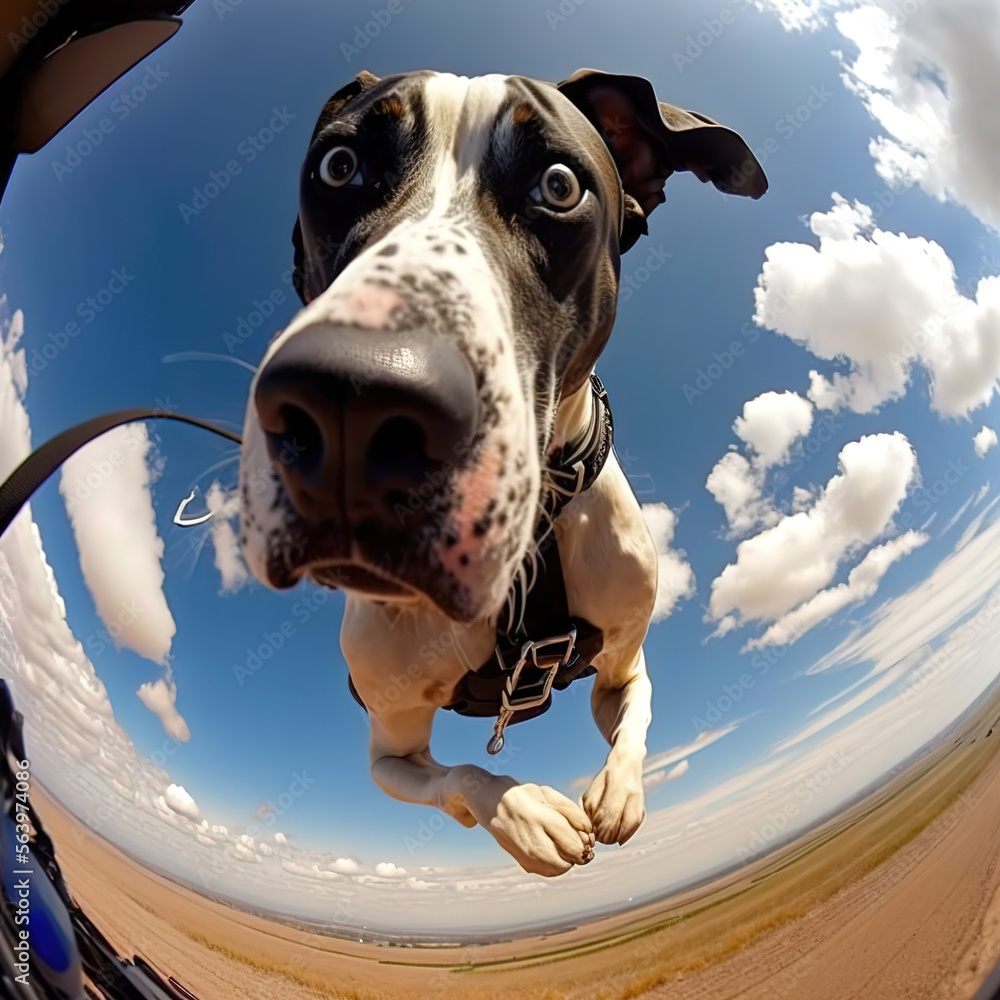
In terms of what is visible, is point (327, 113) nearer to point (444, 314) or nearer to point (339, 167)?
point (339, 167)

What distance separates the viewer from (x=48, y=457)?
0.96 meters

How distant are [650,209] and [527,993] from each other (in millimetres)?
1336

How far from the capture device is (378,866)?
3.05ft

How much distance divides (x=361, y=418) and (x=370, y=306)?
5.0 inches

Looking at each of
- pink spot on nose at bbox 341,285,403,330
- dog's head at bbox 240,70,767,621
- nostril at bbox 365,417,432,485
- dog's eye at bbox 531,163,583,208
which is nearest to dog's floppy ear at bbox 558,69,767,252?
dog's head at bbox 240,70,767,621

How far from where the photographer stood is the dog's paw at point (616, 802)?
3.18 ft

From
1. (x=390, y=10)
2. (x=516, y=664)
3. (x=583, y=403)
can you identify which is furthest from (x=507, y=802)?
(x=390, y=10)

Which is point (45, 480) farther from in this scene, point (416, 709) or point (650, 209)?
point (650, 209)

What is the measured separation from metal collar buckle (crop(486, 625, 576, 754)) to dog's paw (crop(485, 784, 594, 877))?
11cm

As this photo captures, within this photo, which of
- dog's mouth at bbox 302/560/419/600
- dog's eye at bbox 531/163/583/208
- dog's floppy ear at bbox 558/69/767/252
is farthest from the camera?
dog's floppy ear at bbox 558/69/767/252

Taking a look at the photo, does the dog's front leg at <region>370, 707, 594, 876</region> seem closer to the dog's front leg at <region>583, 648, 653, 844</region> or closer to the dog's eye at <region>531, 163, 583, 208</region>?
the dog's front leg at <region>583, 648, 653, 844</region>

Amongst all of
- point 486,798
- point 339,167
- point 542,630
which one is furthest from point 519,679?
point 339,167

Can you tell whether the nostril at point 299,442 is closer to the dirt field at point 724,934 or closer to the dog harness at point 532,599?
the dog harness at point 532,599

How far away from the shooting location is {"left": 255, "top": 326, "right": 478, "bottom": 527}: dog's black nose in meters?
0.41
